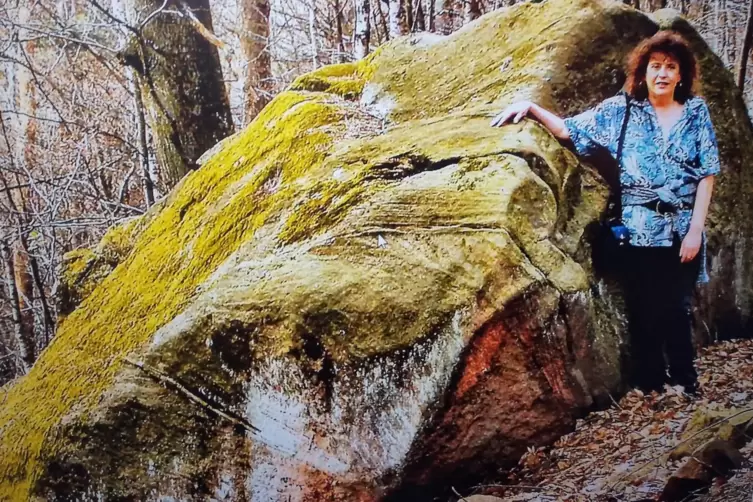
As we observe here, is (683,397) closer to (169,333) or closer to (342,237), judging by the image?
(342,237)

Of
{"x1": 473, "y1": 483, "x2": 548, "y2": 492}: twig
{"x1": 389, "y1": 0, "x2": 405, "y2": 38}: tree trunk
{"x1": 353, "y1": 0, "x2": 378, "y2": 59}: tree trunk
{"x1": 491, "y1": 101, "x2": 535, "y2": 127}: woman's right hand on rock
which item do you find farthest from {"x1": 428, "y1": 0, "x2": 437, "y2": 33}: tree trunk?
{"x1": 473, "y1": 483, "x2": 548, "y2": 492}: twig

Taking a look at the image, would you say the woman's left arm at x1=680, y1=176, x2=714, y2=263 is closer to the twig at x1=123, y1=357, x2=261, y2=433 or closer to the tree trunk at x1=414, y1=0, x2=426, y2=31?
the tree trunk at x1=414, y1=0, x2=426, y2=31

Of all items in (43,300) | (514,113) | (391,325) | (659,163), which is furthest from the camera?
(43,300)

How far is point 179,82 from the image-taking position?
2.46 meters

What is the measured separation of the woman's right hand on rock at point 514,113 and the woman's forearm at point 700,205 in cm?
61

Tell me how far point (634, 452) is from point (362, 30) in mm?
1943

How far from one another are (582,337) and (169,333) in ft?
4.46

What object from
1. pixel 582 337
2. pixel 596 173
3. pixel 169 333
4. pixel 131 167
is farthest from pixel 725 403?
pixel 131 167

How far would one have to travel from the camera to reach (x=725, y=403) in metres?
2.00

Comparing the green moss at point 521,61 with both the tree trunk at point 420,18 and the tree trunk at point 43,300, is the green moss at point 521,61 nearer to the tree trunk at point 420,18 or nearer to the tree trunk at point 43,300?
the tree trunk at point 420,18

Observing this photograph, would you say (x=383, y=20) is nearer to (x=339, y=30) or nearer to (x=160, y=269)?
(x=339, y=30)

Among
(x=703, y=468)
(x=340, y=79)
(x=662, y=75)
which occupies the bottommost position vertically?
(x=703, y=468)

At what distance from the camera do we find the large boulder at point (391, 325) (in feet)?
6.09

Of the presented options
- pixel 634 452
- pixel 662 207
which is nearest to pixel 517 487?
pixel 634 452
